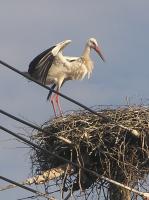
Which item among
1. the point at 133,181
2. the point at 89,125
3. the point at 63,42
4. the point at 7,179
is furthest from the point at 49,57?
the point at 7,179

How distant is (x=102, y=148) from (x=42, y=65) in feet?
11.3

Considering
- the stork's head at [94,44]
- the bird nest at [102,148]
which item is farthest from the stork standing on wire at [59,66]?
the bird nest at [102,148]

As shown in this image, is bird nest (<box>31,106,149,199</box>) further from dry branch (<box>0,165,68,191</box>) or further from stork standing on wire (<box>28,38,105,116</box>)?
stork standing on wire (<box>28,38,105,116</box>)

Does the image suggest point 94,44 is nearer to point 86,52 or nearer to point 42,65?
point 86,52

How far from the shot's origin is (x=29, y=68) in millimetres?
12852

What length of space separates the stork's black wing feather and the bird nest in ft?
8.62

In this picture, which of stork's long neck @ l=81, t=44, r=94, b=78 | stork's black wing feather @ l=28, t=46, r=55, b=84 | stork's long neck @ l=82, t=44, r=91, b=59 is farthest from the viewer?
stork's long neck @ l=82, t=44, r=91, b=59

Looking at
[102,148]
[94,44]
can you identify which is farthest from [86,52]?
[102,148]

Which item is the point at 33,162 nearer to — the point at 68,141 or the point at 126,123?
the point at 68,141

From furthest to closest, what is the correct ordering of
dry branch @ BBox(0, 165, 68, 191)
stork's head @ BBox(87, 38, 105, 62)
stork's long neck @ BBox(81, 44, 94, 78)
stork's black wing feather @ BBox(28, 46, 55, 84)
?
stork's head @ BBox(87, 38, 105, 62)
stork's long neck @ BBox(81, 44, 94, 78)
stork's black wing feather @ BBox(28, 46, 55, 84)
dry branch @ BBox(0, 165, 68, 191)

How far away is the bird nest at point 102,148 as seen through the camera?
32.7 feet

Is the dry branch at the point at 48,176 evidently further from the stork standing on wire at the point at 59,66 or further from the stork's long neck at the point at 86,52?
the stork's long neck at the point at 86,52

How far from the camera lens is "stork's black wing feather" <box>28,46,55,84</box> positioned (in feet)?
42.8

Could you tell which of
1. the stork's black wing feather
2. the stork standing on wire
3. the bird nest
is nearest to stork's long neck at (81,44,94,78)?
the stork standing on wire
